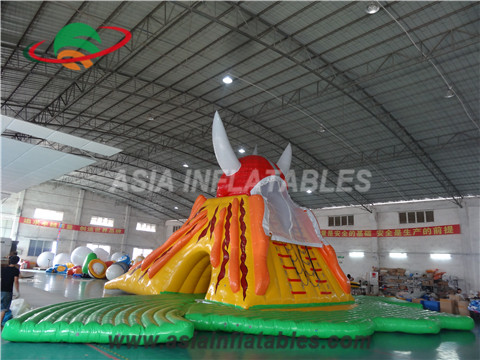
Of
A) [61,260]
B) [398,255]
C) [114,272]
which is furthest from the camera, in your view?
[398,255]

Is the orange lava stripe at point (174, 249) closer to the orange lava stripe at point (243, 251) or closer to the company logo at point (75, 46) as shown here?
the orange lava stripe at point (243, 251)

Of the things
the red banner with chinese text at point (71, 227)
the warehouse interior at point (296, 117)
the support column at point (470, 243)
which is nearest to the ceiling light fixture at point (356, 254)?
the warehouse interior at point (296, 117)

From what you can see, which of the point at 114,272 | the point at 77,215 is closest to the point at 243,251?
the point at 114,272

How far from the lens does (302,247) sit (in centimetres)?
776

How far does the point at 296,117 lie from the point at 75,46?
9601 millimetres

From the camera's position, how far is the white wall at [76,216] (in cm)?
2661

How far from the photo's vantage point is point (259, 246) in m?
6.35

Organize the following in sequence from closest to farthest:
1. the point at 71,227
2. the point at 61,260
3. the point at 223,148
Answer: the point at 223,148 → the point at 61,260 → the point at 71,227

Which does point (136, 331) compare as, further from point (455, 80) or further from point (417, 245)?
point (417, 245)

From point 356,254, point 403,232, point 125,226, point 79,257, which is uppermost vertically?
point 125,226

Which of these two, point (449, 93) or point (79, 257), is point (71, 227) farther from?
point (449, 93)

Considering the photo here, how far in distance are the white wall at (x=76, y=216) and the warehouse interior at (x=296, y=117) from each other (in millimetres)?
940

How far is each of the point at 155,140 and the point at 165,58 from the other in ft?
28.6

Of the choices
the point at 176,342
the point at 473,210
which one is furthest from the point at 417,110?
the point at 176,342
